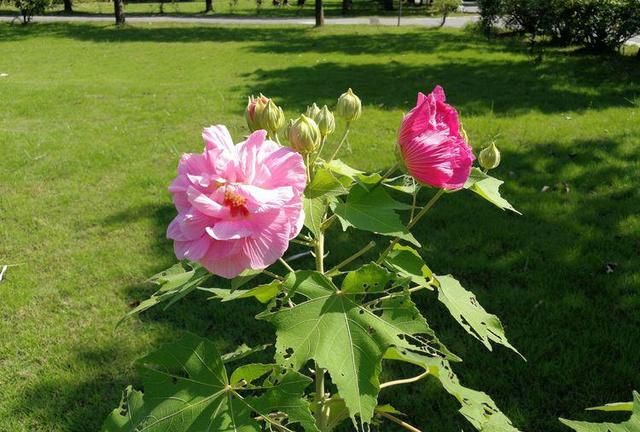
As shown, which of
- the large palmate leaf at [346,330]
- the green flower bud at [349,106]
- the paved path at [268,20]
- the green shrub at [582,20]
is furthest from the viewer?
the paved path at [268,20]

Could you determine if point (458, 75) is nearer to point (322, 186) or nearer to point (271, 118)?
point (271, 118)

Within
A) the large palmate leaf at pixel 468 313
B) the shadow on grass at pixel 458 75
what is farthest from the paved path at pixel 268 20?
the large palmate leaf at pixel 468 313

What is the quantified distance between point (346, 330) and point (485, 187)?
0.45 metres

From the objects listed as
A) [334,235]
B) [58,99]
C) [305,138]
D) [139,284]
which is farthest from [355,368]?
[58,99]

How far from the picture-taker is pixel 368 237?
371cm

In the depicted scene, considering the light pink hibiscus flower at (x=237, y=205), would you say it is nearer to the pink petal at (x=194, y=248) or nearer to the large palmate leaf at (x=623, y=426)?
the pink petal at (x=194, y=248)

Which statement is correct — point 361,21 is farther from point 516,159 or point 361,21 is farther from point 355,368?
point 355,368

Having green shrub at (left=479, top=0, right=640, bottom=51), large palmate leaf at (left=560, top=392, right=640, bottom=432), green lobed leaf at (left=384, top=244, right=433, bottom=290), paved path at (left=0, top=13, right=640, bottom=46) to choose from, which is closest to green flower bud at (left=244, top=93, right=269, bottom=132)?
green lobed leaf at (left=384, top=244, right=433, bottom=290)

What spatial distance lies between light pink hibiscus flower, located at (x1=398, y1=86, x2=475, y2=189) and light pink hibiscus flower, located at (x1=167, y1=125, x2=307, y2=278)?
0.22 m

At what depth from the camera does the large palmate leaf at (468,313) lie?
1.07 metres

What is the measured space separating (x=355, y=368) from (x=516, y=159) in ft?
13.8

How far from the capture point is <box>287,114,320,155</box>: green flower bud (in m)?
0.98

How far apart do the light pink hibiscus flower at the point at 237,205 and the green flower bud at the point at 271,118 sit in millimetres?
252

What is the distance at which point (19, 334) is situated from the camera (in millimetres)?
2994
